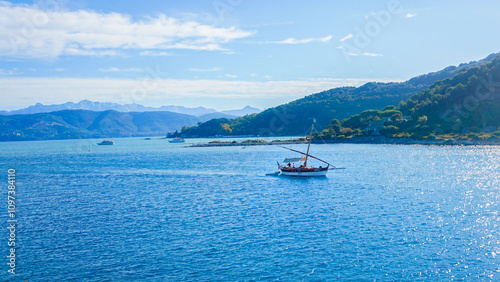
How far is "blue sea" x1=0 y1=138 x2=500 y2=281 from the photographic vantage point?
63.0ft

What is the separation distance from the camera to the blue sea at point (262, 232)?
19.2m

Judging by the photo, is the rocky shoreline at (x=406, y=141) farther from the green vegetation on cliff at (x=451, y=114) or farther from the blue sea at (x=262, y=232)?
the blue sea at (x=262, y=232)

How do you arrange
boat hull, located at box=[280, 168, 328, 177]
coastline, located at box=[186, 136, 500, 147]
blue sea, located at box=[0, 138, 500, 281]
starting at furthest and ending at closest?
coastline, located at box=[186, 136, 500, 147] < boat hull, located at box=[280, 168, 328, 177] < blue sea, located at box=[0, 138, 500, 281]

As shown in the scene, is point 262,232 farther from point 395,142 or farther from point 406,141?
point 395,142

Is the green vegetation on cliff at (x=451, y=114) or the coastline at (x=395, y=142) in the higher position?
the green vegetation on cliff at (x=451, y=114)

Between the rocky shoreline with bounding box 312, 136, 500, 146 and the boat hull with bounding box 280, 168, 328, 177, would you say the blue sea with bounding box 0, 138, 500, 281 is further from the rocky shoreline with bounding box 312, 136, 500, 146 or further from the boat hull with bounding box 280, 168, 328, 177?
the rocky shoreline with bounding box 312, 136, 500, 146

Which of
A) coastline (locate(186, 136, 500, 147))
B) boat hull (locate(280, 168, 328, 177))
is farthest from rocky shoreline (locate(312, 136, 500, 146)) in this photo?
boat hull (locate(280, 168, 328, 177))

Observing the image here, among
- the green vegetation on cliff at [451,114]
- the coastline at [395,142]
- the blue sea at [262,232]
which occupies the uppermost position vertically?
the green vegetation on cliff at [451,114]

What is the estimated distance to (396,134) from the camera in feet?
433

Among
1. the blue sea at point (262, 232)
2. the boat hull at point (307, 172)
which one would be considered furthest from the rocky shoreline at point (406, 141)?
the boat hull at point (307, 172)

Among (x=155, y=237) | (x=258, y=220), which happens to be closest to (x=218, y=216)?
(x=258, y=220)

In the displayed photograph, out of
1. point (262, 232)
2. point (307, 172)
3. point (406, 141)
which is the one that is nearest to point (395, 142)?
point (406, 141)

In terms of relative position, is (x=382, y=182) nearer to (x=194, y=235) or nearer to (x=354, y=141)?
(x=194, y=235)

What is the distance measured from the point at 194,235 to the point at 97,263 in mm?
6683
